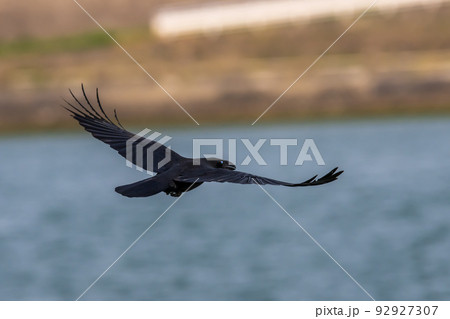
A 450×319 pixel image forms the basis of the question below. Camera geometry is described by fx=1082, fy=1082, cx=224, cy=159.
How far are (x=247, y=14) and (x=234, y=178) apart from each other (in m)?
31.9

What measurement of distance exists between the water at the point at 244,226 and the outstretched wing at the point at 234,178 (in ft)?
28.4

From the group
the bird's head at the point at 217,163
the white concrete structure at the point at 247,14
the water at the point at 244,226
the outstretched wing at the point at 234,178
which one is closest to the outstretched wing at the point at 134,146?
the bird's head at the point at 217,163

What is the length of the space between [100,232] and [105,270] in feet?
13.9

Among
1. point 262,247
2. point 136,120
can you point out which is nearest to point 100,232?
point 262,247

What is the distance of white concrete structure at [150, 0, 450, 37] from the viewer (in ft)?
125

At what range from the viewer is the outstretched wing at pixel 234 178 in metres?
7.64

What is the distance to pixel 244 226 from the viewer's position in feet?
80.2

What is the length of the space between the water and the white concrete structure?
21.0 feet

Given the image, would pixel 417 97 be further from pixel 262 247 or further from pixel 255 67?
pixel 262 247
